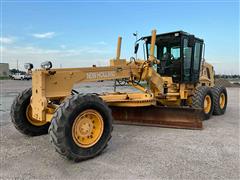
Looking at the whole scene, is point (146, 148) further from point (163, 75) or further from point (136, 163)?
point (163, 75)

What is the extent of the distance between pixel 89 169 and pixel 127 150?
1.06 meters

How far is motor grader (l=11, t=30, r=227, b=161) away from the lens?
174 inches

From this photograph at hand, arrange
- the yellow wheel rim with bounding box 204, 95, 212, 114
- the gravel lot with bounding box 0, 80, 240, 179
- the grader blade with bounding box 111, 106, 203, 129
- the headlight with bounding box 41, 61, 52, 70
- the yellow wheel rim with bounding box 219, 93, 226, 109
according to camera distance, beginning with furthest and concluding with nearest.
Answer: the yellow wheel rim with bounding box 219, 93, 226, 109
the yellow wheel rim with bounding box 204, 95, 212, 114
the grader blade with bounding box 111, 106, 203, 129
the headlight with bounding box 41, 61, 52, 70
the gravel lot with bounding box 0, 80, 240, 179

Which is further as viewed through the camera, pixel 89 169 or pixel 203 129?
pixel 203 129

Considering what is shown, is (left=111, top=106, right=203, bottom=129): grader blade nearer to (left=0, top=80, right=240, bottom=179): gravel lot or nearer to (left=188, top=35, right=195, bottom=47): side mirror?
(left=0, top=80, right=240, bottom=179): gravel lot

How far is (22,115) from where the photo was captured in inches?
222

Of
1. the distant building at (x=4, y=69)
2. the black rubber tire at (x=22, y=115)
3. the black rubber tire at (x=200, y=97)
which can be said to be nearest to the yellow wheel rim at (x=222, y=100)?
the black rubber tire at (x=200, y=97)

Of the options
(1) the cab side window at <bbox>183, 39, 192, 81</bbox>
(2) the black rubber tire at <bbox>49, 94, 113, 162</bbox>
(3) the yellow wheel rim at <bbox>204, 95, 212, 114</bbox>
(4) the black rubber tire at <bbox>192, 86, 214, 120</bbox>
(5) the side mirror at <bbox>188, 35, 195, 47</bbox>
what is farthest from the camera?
(3) the yellow wheel rim at <bbox>204, 95, 212, 114</bbox>

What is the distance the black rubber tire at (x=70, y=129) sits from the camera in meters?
4.13

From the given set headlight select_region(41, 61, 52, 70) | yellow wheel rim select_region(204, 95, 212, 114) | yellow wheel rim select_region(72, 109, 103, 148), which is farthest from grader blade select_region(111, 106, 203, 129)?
headlight select_region(41, 61, 52, 70)

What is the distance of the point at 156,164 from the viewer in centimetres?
420

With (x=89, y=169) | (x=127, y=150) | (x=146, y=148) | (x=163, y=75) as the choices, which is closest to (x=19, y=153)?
(x=89, y=169)

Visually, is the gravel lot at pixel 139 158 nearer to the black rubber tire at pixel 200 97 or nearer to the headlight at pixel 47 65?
the black rubber tire at pixel 200 97

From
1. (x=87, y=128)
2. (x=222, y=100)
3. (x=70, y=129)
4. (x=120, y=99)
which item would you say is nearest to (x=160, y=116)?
(x=120, y=99)
